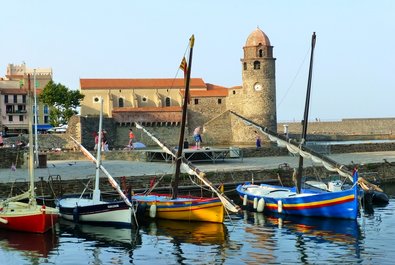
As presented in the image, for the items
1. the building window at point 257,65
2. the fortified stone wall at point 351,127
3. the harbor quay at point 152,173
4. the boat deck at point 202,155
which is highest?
the building window at point 257,65

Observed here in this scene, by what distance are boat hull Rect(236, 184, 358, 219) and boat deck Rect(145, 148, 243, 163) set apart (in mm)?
9717

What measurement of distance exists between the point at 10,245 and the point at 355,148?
31.8 m

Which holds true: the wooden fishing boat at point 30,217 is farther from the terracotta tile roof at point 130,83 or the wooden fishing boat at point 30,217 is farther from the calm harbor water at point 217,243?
the terracotta tile roof at point 130,83

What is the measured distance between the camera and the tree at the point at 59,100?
92438mm

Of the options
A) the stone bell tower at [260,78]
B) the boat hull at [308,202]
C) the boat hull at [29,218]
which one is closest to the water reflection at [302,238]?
the boat hull at [308,202]

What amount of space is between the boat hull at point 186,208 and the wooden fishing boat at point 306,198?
3249mm

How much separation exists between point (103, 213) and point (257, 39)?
61513mm

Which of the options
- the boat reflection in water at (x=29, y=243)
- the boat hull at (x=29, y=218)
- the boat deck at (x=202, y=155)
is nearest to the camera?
the boat reflection in water at (x=29, y=243)

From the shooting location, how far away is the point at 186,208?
23219 millimetres

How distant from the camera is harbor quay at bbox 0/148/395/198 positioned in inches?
1075

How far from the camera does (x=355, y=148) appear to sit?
46.9 metres

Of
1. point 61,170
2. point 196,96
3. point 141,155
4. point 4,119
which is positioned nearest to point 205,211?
point 61,170

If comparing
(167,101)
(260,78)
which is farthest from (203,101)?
(260,78)

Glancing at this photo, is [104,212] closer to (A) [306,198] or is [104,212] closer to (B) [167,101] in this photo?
(A) [306,198]
